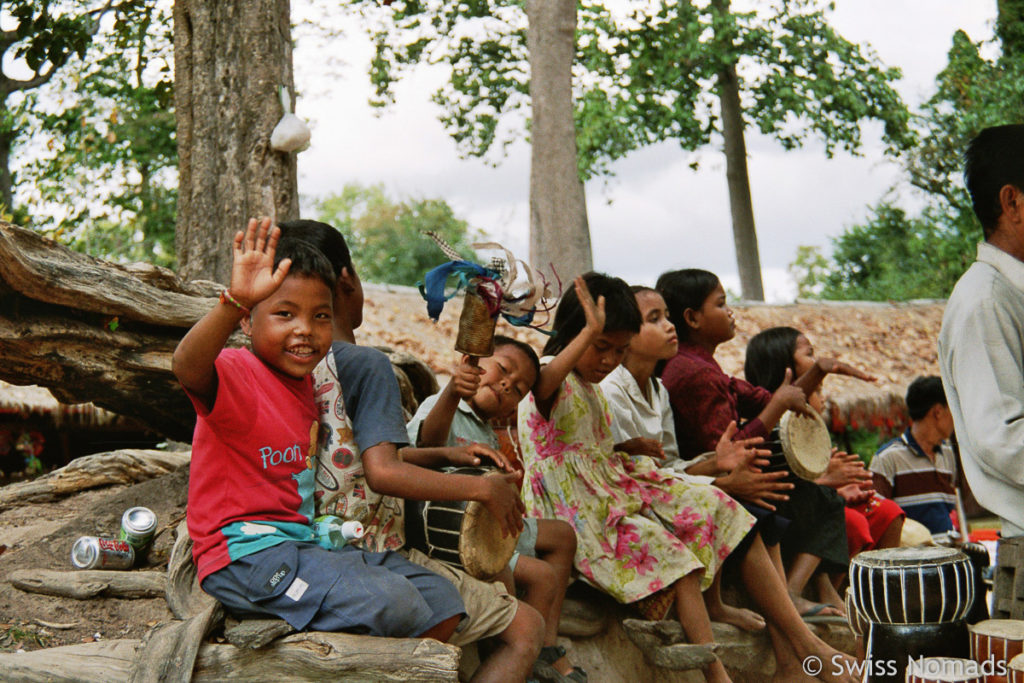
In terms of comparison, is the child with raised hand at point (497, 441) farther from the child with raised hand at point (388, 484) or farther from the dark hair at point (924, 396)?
the dark hair at point (924, 396)

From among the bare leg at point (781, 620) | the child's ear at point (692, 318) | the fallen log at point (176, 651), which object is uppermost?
the child's ear at point (692, 318)

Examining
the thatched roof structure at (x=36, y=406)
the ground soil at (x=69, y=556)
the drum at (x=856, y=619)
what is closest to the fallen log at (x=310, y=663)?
the ground soil at (x=69, y=556)

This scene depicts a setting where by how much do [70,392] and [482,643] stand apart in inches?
95.8

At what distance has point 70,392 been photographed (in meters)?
4.68

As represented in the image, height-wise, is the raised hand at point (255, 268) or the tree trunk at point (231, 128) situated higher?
the tree trunk at point (231, 128)

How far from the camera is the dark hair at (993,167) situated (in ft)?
10.9

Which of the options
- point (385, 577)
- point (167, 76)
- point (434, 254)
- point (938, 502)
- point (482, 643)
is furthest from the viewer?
point (434, 254)

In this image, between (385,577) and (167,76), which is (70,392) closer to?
(385,577)

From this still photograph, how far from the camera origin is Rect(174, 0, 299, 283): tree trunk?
587 cm

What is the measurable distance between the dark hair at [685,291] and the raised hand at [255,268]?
3123 mm

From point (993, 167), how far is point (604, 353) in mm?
1653

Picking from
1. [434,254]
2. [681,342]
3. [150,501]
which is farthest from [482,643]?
[434,254]

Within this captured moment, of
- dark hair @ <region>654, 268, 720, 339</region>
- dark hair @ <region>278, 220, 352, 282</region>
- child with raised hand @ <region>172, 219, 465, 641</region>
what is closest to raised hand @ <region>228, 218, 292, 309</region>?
child with raised hand @ <region>172, 219, 465, 641</region>

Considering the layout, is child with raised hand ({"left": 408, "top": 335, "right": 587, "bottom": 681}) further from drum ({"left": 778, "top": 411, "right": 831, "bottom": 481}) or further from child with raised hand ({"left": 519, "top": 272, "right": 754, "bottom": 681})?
drum ({"left": 778, "top": 411, "right": 831, "bottom": 481})
